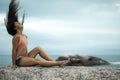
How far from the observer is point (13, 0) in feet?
34.9

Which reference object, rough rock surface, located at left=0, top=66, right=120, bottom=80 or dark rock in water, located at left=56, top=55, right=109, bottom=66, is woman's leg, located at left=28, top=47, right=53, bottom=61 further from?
dark rock in water, located at left=56, top=55, right=109, bottom=66

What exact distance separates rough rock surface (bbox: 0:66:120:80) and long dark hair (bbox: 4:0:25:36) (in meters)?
1.29

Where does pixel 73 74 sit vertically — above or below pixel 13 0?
below

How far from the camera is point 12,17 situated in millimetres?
10523

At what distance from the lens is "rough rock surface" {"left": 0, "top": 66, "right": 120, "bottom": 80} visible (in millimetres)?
8898

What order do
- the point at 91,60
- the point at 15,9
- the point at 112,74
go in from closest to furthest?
the point at 112,74 < the point at 15,9 < the point at 91,60

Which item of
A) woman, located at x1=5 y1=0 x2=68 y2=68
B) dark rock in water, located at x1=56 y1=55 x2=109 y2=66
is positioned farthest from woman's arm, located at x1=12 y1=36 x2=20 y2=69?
dark rock in water, located at x1=56 y1=55 x2=109 y2=66

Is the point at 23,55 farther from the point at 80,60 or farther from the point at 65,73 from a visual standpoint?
the point at 80,60

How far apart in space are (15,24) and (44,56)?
1287 millimetres

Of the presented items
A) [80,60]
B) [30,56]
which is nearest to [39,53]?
[30,56]

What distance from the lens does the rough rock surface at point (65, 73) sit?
8898mm

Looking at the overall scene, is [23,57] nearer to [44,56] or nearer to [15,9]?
[44,56]

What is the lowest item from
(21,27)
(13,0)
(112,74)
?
(112,74)

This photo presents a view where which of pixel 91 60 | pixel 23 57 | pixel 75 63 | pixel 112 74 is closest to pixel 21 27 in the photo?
pixel 23 57
